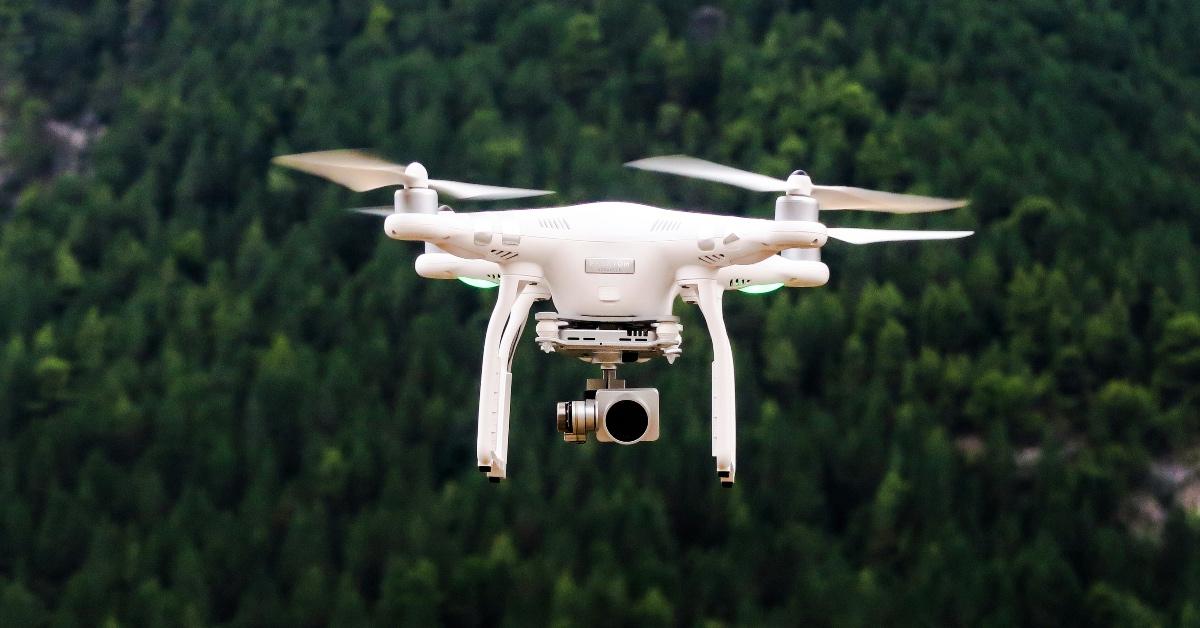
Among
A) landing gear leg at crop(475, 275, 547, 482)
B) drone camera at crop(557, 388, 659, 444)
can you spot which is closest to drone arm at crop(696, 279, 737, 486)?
drone camera at crop(557, 388, 659, 444)

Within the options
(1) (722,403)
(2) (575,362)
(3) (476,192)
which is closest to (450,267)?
(3) (476,192)

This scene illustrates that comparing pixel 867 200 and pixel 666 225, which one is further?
pixel 867 200

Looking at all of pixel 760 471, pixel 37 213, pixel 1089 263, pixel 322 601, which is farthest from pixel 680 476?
pixel 37 213

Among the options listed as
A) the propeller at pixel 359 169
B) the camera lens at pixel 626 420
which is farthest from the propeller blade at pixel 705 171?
the camera lens at pixel 626 420

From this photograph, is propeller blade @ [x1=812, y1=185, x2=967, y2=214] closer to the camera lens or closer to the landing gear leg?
the camera lens

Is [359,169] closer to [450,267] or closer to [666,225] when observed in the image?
[450,267]

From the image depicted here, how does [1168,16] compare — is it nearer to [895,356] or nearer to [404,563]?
[895,356]

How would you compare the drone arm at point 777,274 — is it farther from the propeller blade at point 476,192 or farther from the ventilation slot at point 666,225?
the propeller blade at point 476,192
